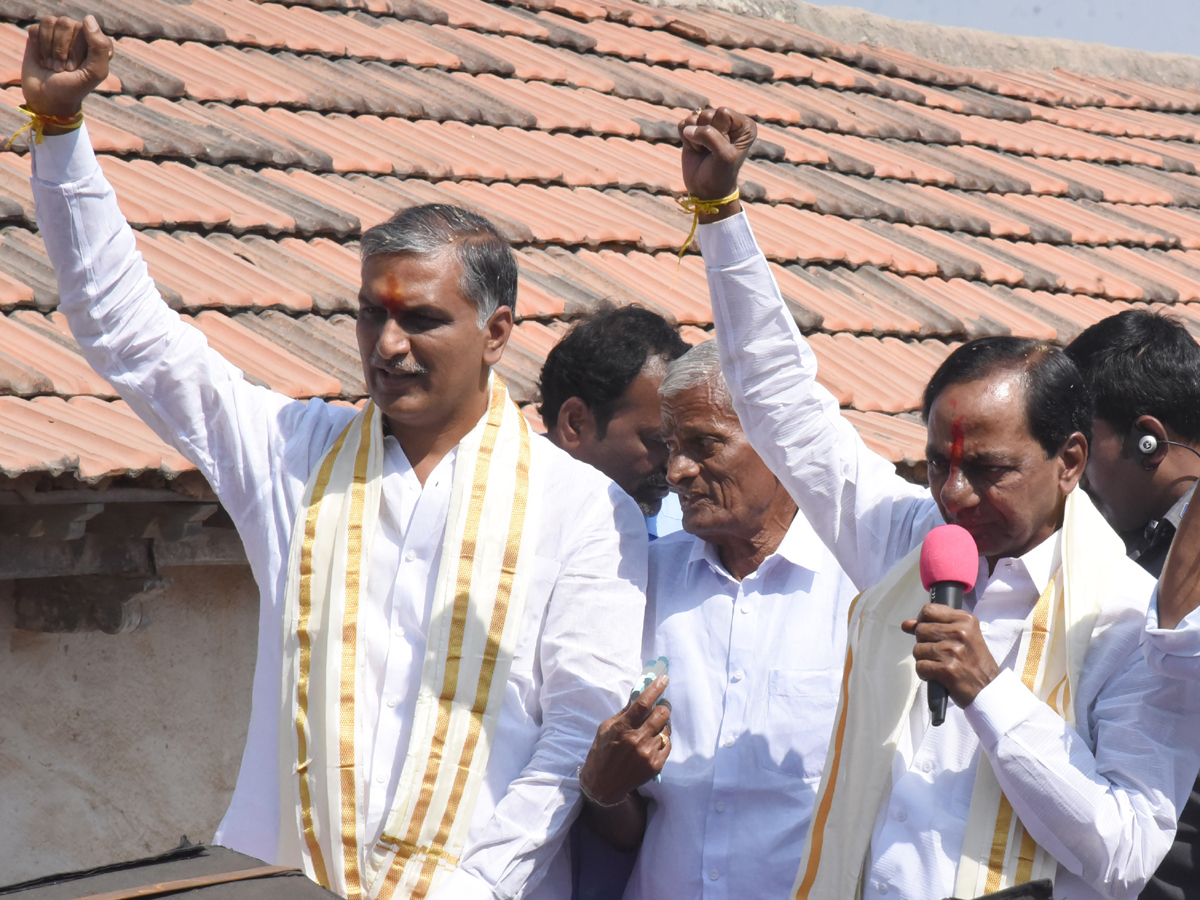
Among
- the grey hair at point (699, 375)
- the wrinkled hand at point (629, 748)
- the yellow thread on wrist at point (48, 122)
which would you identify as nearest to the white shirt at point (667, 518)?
the grey hair at point (699, 375)

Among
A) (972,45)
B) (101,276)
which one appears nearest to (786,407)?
(101,276)

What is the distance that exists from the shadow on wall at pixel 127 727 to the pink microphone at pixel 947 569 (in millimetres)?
2547

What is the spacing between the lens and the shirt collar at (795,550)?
121 inches

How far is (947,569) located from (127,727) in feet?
8.99

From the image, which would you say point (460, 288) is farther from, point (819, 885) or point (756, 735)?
point (819, 885)

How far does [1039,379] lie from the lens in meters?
2.55

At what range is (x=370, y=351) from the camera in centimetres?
281


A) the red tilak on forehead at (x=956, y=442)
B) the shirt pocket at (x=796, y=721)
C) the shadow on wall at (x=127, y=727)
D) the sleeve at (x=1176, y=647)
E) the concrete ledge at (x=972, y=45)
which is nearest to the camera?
the sleeve at (x=1176, y=647)

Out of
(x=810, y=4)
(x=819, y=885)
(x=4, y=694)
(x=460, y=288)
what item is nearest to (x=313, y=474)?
(x=460, y=288)

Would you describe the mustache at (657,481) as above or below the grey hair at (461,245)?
below

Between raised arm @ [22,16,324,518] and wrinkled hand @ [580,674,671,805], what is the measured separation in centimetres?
94

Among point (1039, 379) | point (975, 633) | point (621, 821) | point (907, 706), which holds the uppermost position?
point (1039, 379)

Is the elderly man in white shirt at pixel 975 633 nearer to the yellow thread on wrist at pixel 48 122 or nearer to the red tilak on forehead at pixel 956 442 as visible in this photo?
the red tilak on forehead at pixel 956 442

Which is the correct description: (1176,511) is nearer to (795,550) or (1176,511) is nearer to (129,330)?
(795,550)
